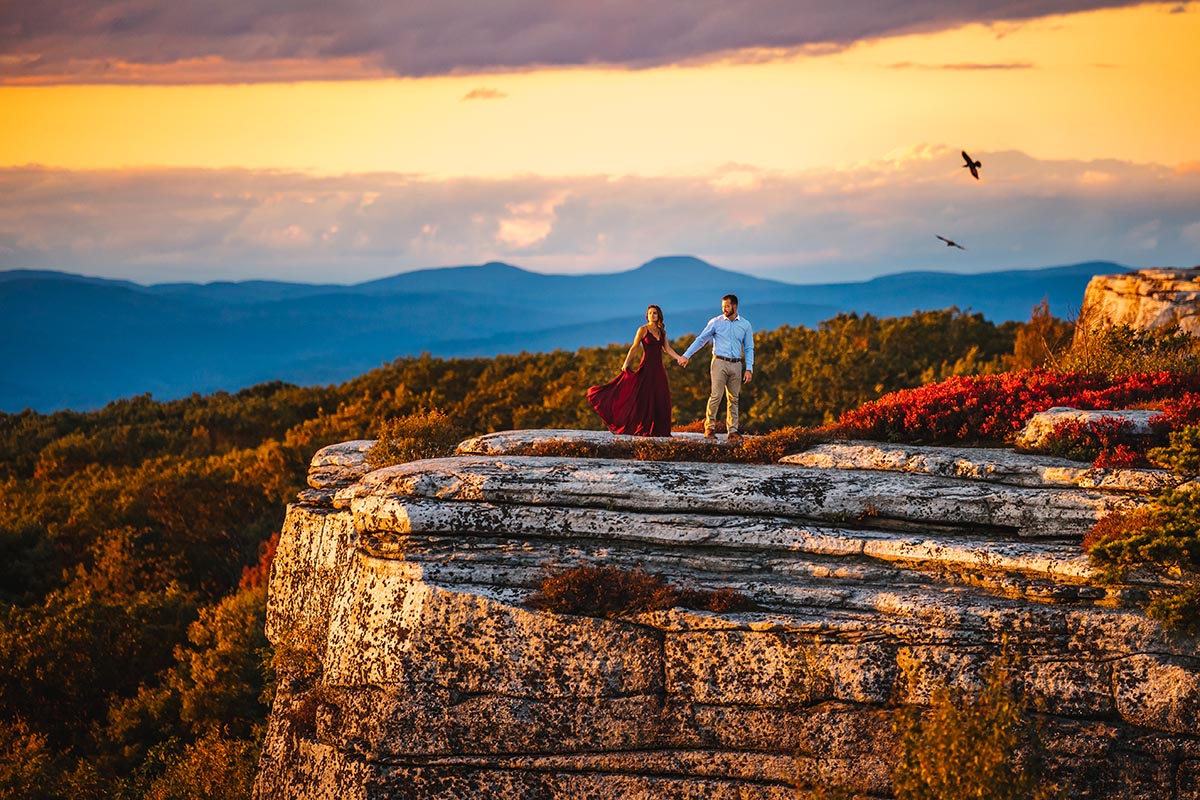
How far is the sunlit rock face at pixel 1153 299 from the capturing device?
35.9 m

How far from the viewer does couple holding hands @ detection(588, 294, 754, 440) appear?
1989 cm

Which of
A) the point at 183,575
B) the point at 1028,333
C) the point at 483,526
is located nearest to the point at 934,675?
the point at 483,526

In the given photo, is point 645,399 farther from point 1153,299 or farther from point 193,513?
point 1153,299

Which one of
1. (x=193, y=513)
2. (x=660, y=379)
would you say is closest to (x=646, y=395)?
(x=660, y=379)

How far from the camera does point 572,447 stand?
18500 millimetres

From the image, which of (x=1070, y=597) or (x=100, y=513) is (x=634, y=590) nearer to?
(x=1070, y=597)

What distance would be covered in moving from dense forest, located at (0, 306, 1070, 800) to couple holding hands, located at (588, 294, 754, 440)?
2.45 meters

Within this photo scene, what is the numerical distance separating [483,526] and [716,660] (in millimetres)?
4080

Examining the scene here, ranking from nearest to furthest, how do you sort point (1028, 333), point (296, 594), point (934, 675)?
point (934, 675) → point (296, 594) → point (1028, 333)

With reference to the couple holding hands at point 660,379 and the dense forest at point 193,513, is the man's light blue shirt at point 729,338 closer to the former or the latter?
the couple holding hands at point 660,379

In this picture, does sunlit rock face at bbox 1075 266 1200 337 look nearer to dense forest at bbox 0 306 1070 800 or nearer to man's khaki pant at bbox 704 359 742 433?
dense forest at bbox 0 306 1070 800

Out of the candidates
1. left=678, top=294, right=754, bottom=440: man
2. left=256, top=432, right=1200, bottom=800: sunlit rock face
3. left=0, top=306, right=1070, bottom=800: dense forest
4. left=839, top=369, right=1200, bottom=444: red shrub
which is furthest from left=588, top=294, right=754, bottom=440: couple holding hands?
left=256, top=432, right=1200, bottom=800: sunlit rock face

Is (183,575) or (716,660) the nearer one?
(716,660)

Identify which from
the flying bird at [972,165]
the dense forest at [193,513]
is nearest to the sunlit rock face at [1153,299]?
the dense forest at [193,513]
